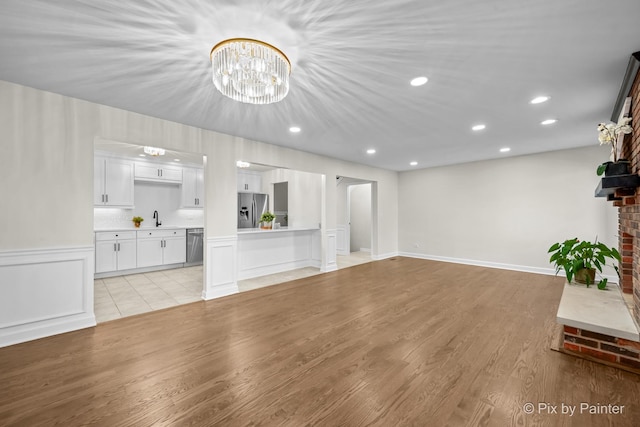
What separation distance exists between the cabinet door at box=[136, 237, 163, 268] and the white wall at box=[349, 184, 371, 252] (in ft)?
19.0

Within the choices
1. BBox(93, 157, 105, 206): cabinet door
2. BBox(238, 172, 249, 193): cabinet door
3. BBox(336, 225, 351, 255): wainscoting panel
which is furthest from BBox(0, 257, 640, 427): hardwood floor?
BBox(336, 225, 351, 255): wainscoting panel

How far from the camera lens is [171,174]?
248 inches

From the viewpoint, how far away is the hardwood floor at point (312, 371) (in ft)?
5.44

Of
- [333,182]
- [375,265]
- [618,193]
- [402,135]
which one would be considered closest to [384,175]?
[333,182]

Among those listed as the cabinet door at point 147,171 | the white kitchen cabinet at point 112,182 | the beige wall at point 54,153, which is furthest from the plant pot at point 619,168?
the white kitchen cabinet at point 112,182

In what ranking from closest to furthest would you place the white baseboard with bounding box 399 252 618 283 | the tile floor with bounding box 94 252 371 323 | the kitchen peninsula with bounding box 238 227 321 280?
1. the tile floor with bounding box 94 252 371 323
2. the kitchen peninsula with bounding box 238 227 321 280
3. the white baseboard with bounding box 399 252 618 283

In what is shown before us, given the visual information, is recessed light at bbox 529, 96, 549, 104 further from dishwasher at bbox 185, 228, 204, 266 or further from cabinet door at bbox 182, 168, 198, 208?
cabinet door at bbox 182, 168, 198, 208

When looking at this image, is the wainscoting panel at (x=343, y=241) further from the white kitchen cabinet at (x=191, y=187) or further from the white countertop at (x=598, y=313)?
the white countertop at (x=598, y=313)

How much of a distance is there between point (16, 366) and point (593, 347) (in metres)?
4.91

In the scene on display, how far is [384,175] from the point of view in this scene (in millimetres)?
7473

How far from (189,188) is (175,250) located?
1574mm

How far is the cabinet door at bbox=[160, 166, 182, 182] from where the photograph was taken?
6168mm

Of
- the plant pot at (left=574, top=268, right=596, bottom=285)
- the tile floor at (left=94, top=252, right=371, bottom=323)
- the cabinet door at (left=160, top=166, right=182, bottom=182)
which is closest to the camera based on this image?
the plant pot at (left=574, top=268, right=596, bottom=285)

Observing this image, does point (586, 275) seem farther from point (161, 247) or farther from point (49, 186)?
point (161, 247)
